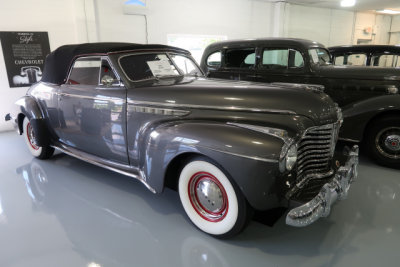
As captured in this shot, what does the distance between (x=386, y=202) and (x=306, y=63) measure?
8.28ft

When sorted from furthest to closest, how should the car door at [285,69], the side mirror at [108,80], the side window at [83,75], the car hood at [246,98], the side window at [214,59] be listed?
the side window at [214,59] → the car door at [285,69] → the side window at [83,75] → the side mirror at [108,80] → the car hood at [246,98]

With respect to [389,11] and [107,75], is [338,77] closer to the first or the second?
[107,75]

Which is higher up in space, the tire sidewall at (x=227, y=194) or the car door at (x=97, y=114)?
the car door at (x=97, y=114)

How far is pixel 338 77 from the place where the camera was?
4414 mm

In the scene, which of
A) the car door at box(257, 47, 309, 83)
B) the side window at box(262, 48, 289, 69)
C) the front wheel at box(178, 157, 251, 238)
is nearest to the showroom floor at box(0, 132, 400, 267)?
the front wheel at box(178, 157, 251, 238)

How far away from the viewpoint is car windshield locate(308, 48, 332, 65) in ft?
15.4

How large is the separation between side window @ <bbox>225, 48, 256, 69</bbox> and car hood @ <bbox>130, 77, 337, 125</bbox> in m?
2.63

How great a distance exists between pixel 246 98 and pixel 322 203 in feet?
3.27

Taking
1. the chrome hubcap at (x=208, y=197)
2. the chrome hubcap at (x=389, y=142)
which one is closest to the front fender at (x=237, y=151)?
the chrome hubcap at (x=208, y=197)

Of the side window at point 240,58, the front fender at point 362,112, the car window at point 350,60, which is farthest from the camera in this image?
the car window at point 350,60

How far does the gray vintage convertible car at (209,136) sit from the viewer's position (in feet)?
6.50

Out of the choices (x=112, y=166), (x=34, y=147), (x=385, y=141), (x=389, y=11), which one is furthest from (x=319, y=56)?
(x=389, y=11)

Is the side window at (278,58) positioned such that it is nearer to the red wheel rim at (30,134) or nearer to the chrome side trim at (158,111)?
the chrome side trim at (158,111)

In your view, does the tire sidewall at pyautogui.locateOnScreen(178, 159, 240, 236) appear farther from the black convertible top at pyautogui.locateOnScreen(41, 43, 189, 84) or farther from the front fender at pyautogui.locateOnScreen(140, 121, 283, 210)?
the black convertible top at pyautogui.locateOnScreen(41, 43, 189, 84)
